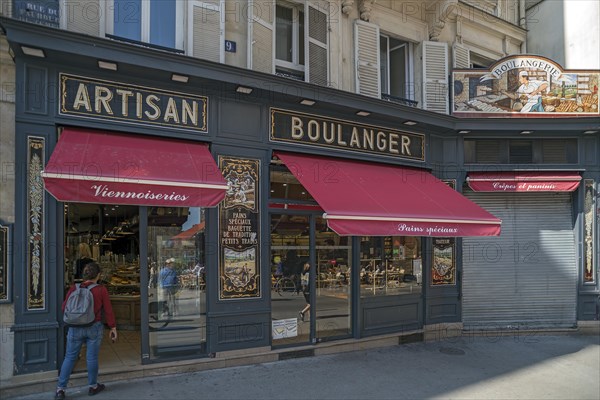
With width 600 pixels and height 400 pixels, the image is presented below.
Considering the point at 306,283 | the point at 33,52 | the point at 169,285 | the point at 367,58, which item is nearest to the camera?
the point at 33,52

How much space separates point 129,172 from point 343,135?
164 inches

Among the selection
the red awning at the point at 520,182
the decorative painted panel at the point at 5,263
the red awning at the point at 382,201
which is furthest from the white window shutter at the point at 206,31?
the red awning at the point at 520,182

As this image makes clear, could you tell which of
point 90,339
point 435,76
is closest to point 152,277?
point 90,339

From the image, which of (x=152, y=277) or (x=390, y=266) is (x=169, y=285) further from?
(x=390, y=266)

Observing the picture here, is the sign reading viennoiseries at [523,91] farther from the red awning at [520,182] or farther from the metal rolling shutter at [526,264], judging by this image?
the metal rolling shutter at [526,264]

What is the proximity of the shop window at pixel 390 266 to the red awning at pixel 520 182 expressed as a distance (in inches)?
75.6

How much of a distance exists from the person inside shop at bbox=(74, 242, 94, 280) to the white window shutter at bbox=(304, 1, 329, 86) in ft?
19.4

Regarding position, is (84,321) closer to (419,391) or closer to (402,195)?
(419,391)

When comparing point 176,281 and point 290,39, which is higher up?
point 290,39

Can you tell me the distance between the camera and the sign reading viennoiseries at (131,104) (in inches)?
244

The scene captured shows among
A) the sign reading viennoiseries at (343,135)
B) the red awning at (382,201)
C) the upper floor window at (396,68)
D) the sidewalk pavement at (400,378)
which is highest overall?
the upper floor window at (396,68)

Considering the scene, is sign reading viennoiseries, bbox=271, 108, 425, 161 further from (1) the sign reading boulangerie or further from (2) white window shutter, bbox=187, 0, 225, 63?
(2) white window shutter, bbox=187, 0, 225, 63

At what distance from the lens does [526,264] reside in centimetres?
1026

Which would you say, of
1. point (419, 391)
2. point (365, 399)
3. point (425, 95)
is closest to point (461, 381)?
point (419, 391)
